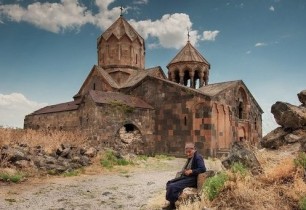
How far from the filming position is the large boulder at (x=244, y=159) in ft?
19.9

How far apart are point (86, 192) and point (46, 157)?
340 cm

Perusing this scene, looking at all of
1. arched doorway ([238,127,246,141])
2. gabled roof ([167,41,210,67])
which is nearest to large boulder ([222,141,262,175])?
arched doorway ([238,127,246,141])

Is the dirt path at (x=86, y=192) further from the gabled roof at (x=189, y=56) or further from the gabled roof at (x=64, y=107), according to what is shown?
the gabled roof at (x=189, y=56)

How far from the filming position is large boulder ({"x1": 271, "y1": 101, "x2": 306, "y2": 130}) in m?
7.04

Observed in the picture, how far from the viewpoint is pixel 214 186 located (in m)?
5.50

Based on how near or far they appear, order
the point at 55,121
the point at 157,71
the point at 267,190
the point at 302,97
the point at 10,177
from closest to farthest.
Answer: the point at 267,190
the point at 302,97
the point at 10,177
the point at 55,121
the point at 157,71

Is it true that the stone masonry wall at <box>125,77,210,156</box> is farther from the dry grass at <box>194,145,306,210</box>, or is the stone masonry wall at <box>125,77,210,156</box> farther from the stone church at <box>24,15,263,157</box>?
the dry grass at <box>194,145,306,210</box>

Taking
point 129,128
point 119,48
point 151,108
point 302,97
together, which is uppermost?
point 119,48

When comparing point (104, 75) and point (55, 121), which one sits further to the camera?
point (104, 75)

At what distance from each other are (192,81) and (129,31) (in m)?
5.59

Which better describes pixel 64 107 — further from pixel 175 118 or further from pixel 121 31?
pixel 175 118

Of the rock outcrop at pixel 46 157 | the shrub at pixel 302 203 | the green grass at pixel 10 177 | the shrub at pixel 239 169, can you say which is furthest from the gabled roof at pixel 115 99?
the shrub at pixel 302 203

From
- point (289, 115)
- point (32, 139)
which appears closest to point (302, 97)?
point (289, 115)

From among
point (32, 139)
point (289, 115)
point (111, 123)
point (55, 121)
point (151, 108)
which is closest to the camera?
point (289, 115)
